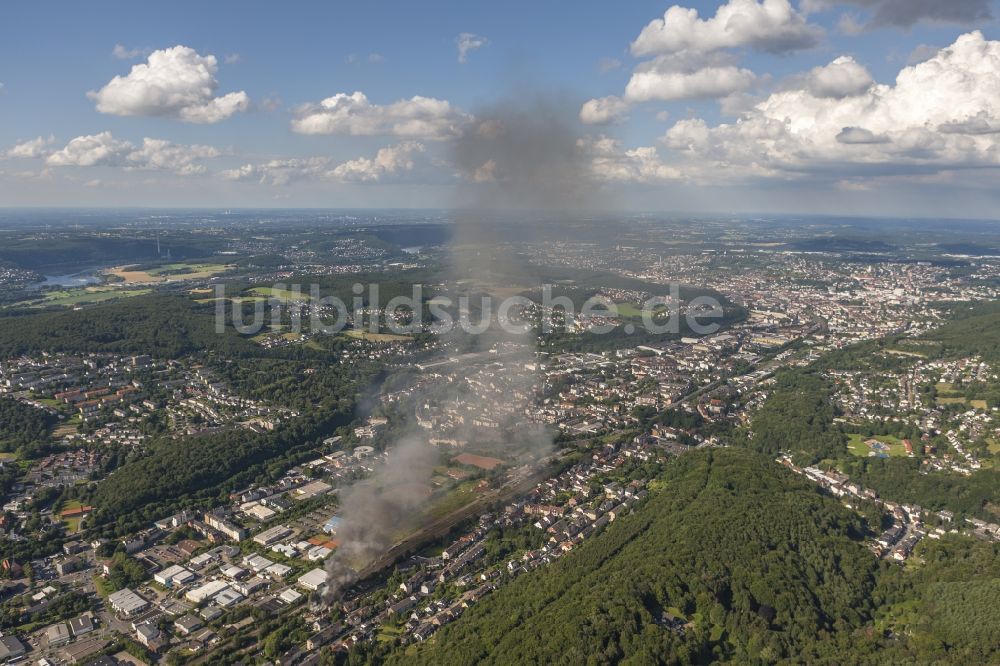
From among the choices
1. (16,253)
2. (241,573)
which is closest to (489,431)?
(241,573)

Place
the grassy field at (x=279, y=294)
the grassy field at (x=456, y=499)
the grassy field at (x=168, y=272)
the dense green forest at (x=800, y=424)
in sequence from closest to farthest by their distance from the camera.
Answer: the grassy field at (x=456, y=499)
the dense green forest at (x=800, y=424)
the grassy field at (x=279, y=294)
the grassy field at (x=168, y=272)

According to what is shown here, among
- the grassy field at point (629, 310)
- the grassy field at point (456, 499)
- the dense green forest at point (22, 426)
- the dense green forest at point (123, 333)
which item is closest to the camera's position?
the grassy field at point (456, 499)

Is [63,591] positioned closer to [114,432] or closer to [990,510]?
[114,432]

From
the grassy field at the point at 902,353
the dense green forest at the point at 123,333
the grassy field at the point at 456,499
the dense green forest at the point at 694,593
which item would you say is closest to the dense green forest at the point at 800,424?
the dense green forest at the point at 694,593

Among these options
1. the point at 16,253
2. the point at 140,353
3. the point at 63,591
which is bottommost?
the point at 63,591

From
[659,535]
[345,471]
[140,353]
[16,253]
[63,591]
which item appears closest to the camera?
[63,591]

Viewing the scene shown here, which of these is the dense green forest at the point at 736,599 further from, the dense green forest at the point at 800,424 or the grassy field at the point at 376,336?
the grassy field at the point at 376,336

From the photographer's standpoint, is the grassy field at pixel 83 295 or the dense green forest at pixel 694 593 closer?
the dense green forest at pixel 694 593

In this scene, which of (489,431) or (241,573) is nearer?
(241,573)

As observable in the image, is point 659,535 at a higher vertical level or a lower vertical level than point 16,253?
lower
